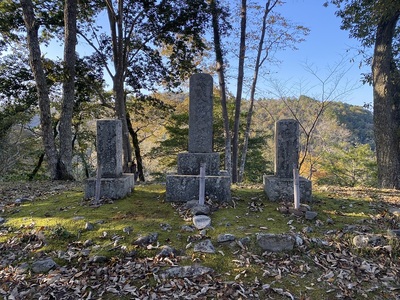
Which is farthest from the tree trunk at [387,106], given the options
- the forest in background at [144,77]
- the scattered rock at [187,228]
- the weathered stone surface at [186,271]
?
the weathered stone surface at [186,271]

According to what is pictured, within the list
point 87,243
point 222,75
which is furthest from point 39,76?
point 87,243

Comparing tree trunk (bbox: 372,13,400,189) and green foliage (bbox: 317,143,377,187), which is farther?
green foliage (bbox: 317,143,377,187)

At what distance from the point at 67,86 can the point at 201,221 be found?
328 inches

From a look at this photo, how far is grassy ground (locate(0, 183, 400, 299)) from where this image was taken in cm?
309

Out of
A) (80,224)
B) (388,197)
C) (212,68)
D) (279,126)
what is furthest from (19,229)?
(212,68)

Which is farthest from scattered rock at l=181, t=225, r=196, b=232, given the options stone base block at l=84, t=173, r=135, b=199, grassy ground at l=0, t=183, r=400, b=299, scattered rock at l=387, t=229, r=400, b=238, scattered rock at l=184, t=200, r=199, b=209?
scattered rock at l=387, t=229, r=400, b=238

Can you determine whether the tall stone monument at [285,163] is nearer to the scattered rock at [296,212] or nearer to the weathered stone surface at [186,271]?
the scattered rock at [296,212]

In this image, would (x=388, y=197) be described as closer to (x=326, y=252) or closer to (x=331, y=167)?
(x=326, y=252)

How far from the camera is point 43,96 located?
30.8ft

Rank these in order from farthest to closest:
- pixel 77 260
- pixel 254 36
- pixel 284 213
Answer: pixel 254 36 < pixel 284 213 < pixel 77 260

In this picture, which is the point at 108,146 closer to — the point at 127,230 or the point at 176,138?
the point at 127,230

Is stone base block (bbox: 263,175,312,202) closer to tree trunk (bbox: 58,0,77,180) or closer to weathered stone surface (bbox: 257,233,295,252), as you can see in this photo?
weathered stone surface (bbox: 257,233,295,252)

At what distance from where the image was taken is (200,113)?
6.02m

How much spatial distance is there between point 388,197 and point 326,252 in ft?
12.0
